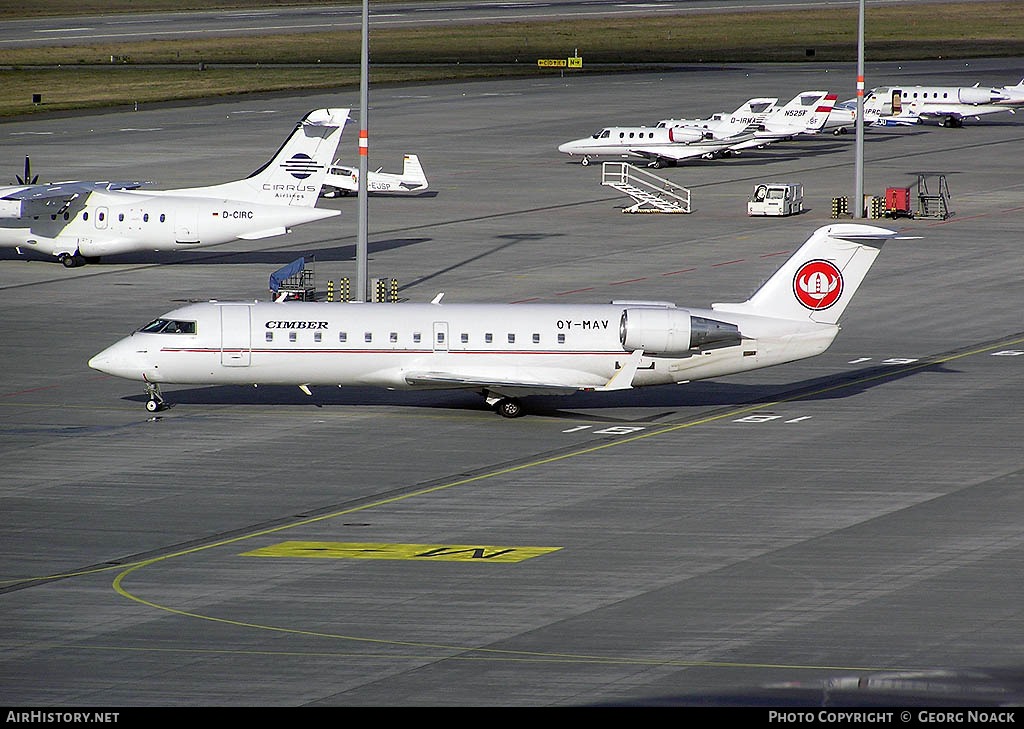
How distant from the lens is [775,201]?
7962 cm

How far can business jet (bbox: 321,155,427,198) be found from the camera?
85438 mm

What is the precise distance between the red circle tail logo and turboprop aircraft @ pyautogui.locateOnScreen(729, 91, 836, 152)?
201 feet

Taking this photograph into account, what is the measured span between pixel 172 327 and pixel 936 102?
3460 inches

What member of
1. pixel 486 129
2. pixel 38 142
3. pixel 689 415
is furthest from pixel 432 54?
pixel 689 415

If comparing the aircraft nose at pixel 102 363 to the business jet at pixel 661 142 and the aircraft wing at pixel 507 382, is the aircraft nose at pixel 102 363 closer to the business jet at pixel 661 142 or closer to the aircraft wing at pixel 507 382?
the aircraft wing at pixel 507 382

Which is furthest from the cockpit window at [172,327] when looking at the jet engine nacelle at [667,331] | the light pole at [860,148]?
the light pole at [860,148]

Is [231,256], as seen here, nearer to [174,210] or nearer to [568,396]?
[174,210]

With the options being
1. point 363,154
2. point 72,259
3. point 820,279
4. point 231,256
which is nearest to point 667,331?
point 820,279

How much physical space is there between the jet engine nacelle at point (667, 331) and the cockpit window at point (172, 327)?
10.9 m

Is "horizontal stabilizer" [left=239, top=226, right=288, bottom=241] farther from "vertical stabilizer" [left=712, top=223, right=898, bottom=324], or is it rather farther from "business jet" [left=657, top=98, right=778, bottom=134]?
"business jet" [left=657, top=98, right=778, bottom=134]

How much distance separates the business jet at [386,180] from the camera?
85438 millimetres

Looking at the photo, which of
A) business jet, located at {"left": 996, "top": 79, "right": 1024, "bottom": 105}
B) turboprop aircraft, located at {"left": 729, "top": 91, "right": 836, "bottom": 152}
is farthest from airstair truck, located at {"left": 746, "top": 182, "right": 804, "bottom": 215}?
business jet, located at {"left": 996, "top": 79, "right": 1024, "bottom": 105}

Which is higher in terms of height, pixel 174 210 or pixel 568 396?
pixel 174 210
